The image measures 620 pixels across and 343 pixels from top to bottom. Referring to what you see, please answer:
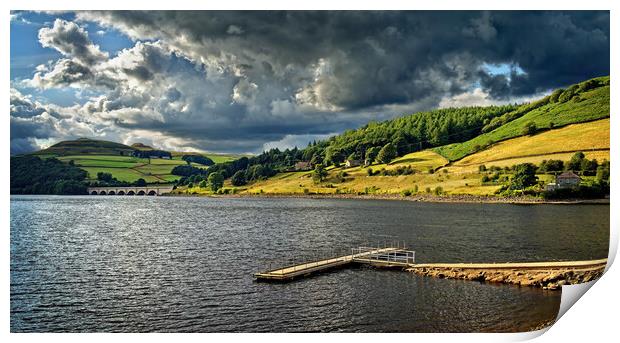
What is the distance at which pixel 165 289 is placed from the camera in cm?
3316

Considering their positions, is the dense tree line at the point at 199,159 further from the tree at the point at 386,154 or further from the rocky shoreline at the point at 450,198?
the tree at the point at 386,154

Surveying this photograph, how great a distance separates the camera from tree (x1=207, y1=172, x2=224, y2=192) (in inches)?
6457

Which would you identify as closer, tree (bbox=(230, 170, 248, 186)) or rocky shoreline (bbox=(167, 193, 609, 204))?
rocky shoreline (bbox=(167, 193, 609, 204))

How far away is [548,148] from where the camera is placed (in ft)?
372

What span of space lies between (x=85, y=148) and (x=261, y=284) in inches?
4642

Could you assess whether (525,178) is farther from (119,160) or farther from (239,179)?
(119,160)

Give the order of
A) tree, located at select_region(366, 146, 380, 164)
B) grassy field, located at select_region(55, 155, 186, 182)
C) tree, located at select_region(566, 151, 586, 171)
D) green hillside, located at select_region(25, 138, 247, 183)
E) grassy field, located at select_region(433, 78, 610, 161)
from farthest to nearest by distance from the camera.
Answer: tree, located at select_region(366, 146, 380, 164), grassy field, located at select_region(55, 155, 186, 182), green hillside, located at select_region(25, 138, 247, 183), grassy field, located at select_region(433, 78, 610, 161), tree, located at select_region(566, 151, 586, 171)

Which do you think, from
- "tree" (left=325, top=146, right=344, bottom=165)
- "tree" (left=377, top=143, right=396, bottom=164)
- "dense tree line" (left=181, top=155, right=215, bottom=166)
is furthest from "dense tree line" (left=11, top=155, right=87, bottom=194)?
"tree" (left=377, top=143, right=396, bottom=164)

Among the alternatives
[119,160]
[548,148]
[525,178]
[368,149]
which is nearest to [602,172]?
[525,178]

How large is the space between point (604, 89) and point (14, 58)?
123284 mm

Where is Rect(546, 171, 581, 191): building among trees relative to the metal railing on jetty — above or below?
above

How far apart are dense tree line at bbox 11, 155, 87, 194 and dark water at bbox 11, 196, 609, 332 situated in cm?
4972

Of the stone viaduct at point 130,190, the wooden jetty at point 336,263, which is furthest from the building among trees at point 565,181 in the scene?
the stone viaduct at point 130,190

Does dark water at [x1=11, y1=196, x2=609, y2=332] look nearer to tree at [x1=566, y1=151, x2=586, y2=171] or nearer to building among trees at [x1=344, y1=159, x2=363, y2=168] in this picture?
tree at [x1=566, y1=151, x2=586, y2=171]
